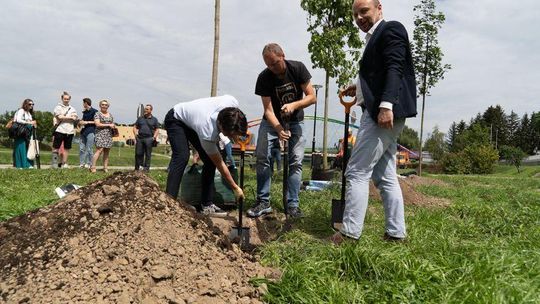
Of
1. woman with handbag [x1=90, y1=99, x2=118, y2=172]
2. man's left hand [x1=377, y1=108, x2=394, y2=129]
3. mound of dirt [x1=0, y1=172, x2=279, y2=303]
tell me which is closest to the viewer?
mound of dirt [x1=0, y1=172, x2=279, y2=303]

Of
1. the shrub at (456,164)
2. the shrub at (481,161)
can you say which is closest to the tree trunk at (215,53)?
the shrub at (456,164)

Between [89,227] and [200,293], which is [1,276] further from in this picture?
[200,293]

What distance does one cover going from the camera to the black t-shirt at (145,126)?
1023 centimetres

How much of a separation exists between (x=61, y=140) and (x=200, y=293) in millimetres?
9065

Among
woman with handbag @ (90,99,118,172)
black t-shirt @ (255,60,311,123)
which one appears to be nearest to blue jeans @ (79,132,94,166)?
woman with handbag @ (90,99,118,172)

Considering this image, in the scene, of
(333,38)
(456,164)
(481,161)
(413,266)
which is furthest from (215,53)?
(481,161)

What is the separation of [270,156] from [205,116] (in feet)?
3.03

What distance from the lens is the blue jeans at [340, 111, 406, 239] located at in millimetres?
3158

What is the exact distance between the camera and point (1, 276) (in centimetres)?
229

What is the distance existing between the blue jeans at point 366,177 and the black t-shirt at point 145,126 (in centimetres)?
775

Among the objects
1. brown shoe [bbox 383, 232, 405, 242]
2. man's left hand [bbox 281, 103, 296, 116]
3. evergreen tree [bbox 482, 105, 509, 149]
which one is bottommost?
brown shoe [bbox 383, 232, 405, 242]

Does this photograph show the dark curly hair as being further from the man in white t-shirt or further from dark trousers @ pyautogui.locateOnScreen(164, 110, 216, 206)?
dark trousers @ pyautogui.locateOnScreen(164, 110, 216, 206)

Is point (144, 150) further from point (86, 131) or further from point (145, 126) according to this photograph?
point (86, 131)

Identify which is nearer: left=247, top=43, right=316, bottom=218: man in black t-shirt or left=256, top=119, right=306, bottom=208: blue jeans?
left=247, top=43, right=316, bottom=218: man in black t-shirt
